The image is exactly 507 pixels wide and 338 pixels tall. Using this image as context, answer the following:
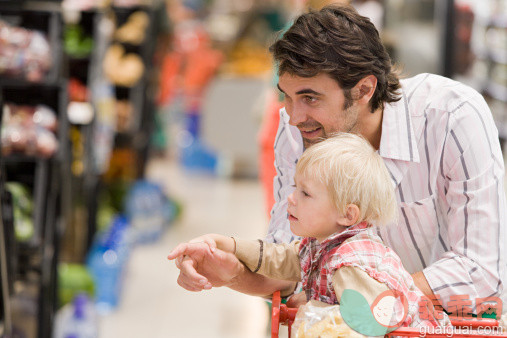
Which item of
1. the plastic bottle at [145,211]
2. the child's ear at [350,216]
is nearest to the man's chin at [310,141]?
the child's ear at [350,216]

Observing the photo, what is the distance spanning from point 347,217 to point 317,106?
0.96 ft

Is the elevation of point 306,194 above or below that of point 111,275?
above

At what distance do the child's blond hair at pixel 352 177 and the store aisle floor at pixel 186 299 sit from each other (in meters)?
3.17

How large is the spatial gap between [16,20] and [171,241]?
2.86 meters

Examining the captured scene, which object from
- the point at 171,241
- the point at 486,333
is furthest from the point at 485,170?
the point at 171,241

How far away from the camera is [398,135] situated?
192cm

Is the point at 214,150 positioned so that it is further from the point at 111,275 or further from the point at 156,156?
the point at 111,275

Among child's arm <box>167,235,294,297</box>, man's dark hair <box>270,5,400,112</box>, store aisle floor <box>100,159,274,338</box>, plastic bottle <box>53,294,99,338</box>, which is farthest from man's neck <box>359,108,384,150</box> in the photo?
store aisle floor <box>100,159,274,338</box>

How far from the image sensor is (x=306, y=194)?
1.70 m

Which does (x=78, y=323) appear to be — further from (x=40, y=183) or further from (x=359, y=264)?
→ (x=359, y=264)

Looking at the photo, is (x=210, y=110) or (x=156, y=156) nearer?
(x=210, y=110)

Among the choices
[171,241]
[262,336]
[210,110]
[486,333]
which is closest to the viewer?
[486,333]

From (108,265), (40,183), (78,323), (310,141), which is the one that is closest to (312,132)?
(310,141)

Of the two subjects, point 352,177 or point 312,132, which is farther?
point 312,132
